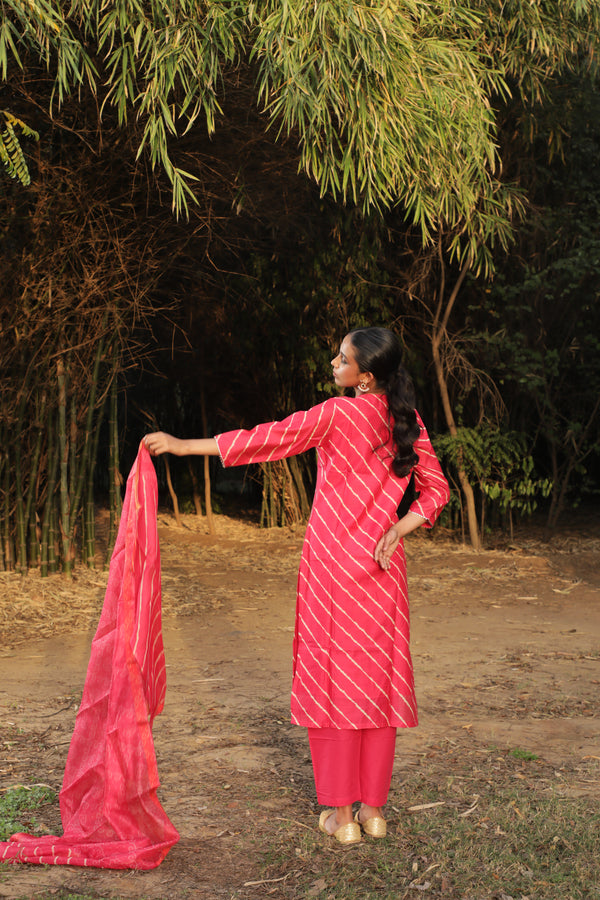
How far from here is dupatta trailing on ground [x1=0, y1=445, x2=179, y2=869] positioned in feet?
6.84

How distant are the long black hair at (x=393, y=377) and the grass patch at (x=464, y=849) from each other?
94cm

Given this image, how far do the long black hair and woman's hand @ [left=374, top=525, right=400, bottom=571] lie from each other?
17cm

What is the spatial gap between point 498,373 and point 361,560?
16.4 feet

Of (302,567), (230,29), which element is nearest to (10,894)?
(302,567)

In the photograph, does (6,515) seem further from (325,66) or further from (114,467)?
(325,66)

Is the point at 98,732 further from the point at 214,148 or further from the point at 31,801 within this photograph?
the point at 214,148

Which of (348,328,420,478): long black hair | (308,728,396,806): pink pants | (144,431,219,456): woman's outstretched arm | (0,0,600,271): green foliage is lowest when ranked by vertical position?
(308,728,396,806): pink pants

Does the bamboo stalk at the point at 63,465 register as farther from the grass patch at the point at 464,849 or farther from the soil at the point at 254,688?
the grass patch at the point at 464,849

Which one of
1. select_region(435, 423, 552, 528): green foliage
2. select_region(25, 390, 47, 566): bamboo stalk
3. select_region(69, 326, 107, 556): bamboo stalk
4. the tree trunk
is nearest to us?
select_region(25, 390, 47, 566): bamboo stalk

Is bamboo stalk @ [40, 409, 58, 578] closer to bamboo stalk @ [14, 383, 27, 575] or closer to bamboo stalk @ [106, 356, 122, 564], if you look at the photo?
bamboo stalk @ [14, 383, 27, 575]

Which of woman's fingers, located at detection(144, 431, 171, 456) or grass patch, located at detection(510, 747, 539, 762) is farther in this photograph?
grass patch, located at detection(510, 747, 539, 762)

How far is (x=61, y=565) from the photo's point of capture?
5.57m

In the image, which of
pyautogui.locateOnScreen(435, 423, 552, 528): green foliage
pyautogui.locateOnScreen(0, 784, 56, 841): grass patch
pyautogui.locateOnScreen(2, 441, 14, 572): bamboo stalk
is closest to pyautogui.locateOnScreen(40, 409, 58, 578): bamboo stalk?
pyautogui.locateOnScreen(2, 441, 14, 572): bamboo stalk

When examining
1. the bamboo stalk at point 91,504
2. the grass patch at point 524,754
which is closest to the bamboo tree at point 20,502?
the bamboo stalk at point 91,504
